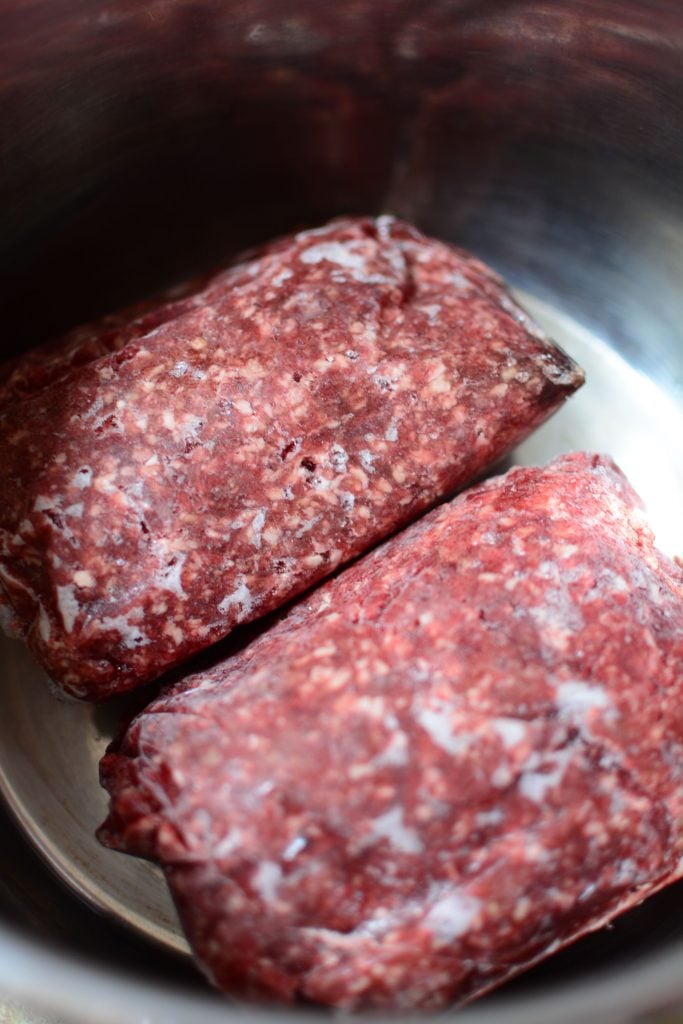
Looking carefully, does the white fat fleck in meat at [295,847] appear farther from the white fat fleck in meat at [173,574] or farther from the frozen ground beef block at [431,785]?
the white fat fleck in meat at [173,574]

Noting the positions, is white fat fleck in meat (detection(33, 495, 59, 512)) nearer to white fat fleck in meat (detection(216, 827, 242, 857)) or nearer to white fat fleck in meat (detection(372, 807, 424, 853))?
white fat fleck in meat (detection(216, 827, 242, 857))

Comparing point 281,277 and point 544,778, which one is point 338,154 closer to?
point 281,277

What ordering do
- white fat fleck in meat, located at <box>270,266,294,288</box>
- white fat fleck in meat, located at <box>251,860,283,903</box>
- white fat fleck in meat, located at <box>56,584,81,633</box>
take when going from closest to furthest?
white fat fleck in meat, located at <box>251,860,283,903</box>
white fat fleck in meat, located at <box>56,584,81,633</box>
white fat fleck in meat, located at <box>270,266,294,288</box>

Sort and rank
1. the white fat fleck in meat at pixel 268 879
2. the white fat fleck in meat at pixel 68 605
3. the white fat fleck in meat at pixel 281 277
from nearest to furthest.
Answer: the white fat fleck in meat at pixel 268 879 → the white fat fleck in meat at pixel 68 605 → the white fat fleck in meat at pixel 281 277

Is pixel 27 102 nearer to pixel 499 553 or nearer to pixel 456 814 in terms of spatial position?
pixel 499 553

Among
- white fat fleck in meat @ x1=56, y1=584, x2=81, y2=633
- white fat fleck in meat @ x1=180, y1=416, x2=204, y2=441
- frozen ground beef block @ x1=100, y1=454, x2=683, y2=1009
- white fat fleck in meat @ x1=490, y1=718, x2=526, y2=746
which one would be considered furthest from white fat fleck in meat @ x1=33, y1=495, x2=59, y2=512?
white fat fleck in meat @ x1=490, y1=718, x2=526, y2=746

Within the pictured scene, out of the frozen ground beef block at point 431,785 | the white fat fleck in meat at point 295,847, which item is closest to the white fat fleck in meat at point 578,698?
the frozen ground beef block at point 431,785
